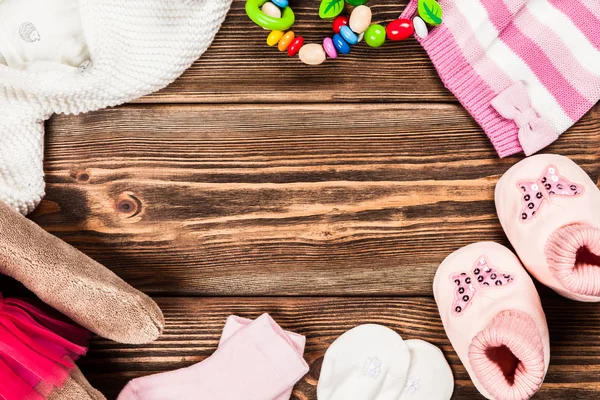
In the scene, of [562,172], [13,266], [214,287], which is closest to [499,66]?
[562,172]

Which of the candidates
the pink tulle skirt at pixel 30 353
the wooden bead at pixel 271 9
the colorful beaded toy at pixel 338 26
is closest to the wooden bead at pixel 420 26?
the colorful beaded toy at pixel 338 26

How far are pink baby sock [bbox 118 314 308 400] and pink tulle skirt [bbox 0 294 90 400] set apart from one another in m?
0.13

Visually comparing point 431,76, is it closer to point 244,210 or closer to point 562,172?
point 562,172

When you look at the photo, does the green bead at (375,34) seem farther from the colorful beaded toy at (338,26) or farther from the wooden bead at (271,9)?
the wooden bead at (271,9)

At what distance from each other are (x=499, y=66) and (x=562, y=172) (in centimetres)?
18

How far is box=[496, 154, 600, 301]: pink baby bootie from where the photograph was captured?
697 mm

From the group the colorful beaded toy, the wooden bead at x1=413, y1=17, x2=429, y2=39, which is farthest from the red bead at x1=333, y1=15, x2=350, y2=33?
the wooden bead at x1=413, y1=17, x2=429, y2=39

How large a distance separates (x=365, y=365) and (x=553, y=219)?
1.12 feet

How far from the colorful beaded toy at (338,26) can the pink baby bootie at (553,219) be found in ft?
0.84

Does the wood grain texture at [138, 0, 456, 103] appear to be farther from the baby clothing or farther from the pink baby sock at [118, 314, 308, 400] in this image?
the pink baby sock at [118, 314, 308, 400]

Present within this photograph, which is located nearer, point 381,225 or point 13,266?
point 13,266

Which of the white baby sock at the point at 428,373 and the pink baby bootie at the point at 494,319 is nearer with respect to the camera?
the pink baby bootie at the point at 494,319

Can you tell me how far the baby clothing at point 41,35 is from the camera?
79cm

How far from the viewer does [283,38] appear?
2.58 feet
